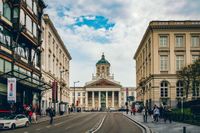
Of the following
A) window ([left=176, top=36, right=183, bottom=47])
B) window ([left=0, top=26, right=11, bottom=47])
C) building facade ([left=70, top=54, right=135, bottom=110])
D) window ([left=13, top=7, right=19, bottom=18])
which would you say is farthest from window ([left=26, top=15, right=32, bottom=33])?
building facade ([left=70, top=54, right=135, bottom=110])

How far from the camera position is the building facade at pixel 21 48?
48625 mm

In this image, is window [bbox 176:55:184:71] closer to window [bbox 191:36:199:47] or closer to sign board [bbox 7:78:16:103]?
window [bbox 191:36:199:47]

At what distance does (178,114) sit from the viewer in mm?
46344

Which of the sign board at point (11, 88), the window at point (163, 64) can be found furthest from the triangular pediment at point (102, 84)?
the sign board at point (11, 88)

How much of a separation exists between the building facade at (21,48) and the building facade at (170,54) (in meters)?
27.8

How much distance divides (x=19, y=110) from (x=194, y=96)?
4171cm

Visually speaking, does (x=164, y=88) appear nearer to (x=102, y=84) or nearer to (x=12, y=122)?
(x=12, y=122)

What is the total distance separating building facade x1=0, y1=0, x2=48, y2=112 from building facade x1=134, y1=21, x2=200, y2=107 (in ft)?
91.1

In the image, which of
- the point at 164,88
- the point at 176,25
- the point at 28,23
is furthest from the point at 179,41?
the point at 28,23

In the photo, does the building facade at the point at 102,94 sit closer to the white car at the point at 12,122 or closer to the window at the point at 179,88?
the window at the point at 179,88

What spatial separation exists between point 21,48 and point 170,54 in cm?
3946

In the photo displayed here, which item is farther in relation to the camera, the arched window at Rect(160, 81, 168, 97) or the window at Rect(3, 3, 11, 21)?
the arched window at Rect(160, 81, 168, 97)

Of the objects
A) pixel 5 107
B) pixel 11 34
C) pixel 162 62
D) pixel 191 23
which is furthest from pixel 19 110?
pixel 191 23

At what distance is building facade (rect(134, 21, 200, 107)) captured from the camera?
86500 millimetres
